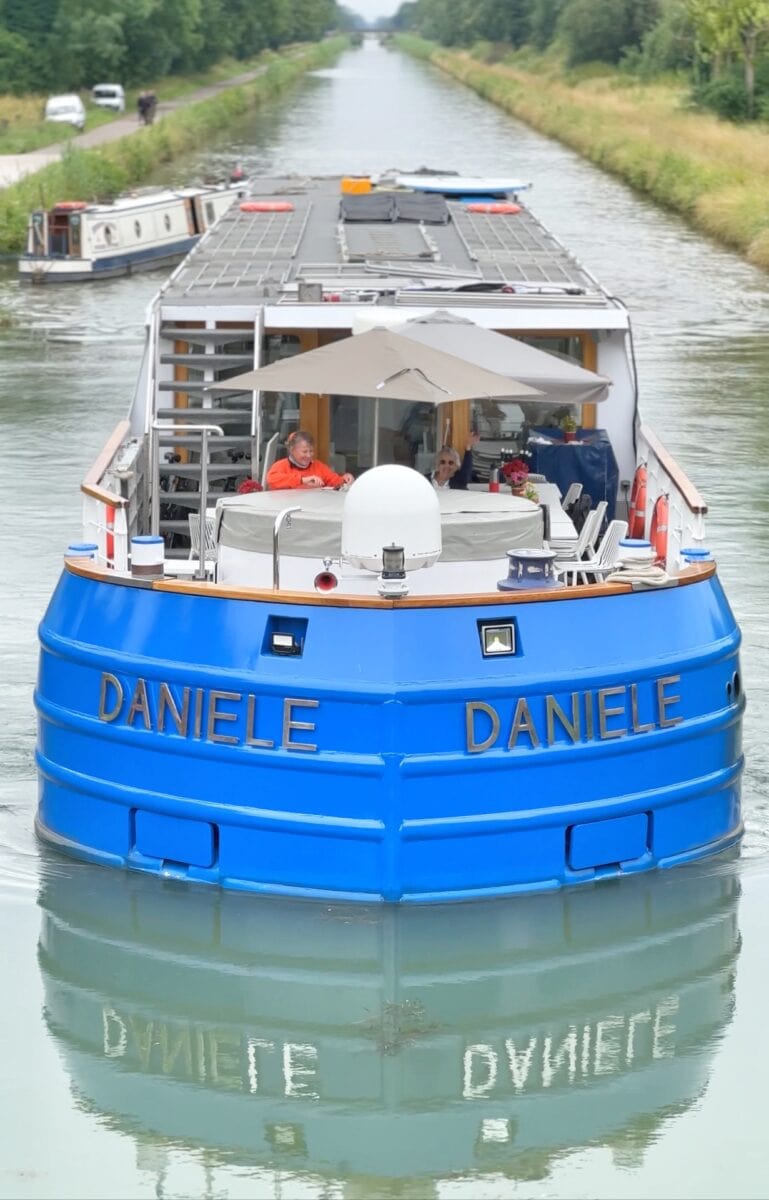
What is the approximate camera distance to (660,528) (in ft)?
43.0

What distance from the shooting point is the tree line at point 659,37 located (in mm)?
65625

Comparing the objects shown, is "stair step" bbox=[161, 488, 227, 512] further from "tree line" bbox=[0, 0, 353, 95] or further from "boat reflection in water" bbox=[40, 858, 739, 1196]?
"tree line" bbox=[0, 0, 353, 95]

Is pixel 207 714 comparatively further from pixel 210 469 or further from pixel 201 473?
pixel 210 469

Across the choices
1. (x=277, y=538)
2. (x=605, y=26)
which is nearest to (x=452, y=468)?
(x=277, y=538)

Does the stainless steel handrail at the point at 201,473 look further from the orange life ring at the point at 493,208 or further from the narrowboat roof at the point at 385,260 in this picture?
the orange life ring at the point at 493,208

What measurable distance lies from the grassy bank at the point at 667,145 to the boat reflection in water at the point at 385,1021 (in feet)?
99.8

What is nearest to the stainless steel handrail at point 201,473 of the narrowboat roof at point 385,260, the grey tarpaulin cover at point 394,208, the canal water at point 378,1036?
the narrowboat roof at point 385,260

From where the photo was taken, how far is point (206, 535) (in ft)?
40.8

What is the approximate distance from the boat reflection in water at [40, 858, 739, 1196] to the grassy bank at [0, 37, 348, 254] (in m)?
31.2

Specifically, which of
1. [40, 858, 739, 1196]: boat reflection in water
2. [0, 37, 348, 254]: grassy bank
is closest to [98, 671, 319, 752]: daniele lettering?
[40, 858, 739, 1196]: boat reflection in water

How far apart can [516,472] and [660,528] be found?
1107 mm

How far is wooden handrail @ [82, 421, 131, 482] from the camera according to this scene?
1284cm

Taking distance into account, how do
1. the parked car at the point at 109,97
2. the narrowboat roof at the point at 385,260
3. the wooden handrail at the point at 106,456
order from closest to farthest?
the wooden handrail at the point at 106,456 < the narrowboat roof at the point at 385,260 < the parked car at the point at 109,97

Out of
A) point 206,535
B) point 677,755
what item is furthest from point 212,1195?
point 206,535
